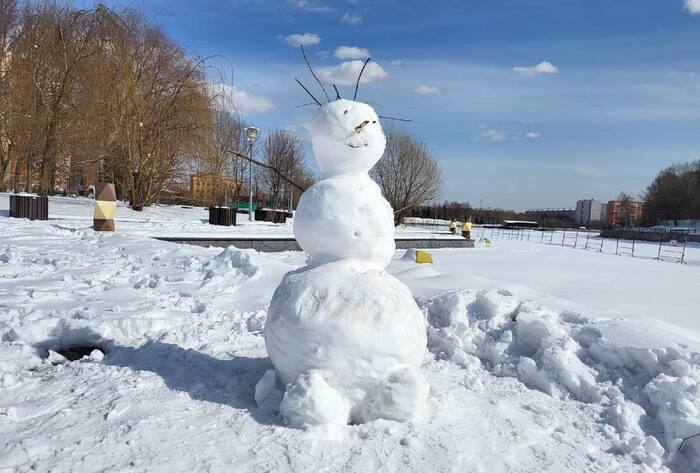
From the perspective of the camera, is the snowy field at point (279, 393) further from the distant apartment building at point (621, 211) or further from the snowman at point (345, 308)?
the distant apartment building at point (621, 211)

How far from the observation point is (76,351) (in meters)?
4.47

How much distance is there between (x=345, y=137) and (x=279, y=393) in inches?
74.7

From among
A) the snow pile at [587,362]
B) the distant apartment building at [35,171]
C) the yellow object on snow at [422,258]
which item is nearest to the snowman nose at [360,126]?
the snow pile at [587,362]

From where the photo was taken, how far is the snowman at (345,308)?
3084 mm

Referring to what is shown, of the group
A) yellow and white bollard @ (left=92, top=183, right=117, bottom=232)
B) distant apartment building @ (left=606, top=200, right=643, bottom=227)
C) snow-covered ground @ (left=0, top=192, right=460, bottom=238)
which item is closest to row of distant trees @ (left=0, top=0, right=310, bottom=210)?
snow-covered ground @ (left=0, top=192, right=460, bottom=238)

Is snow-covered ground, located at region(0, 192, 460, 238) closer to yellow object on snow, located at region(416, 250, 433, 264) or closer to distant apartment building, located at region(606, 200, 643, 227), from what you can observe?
yellow object on snow, located at region(416, 250, 433, 264)

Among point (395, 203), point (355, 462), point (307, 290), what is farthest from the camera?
point (395, 203)

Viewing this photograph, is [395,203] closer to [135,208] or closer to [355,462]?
[135,208]

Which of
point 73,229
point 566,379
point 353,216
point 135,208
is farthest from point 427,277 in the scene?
point 135,208

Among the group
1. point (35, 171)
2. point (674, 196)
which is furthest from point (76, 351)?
point (674, 196)

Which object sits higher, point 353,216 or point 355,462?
point 353,216

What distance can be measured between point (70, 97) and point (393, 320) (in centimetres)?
2336

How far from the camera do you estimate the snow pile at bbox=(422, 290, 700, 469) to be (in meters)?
3.32

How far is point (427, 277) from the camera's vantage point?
7387 mm
